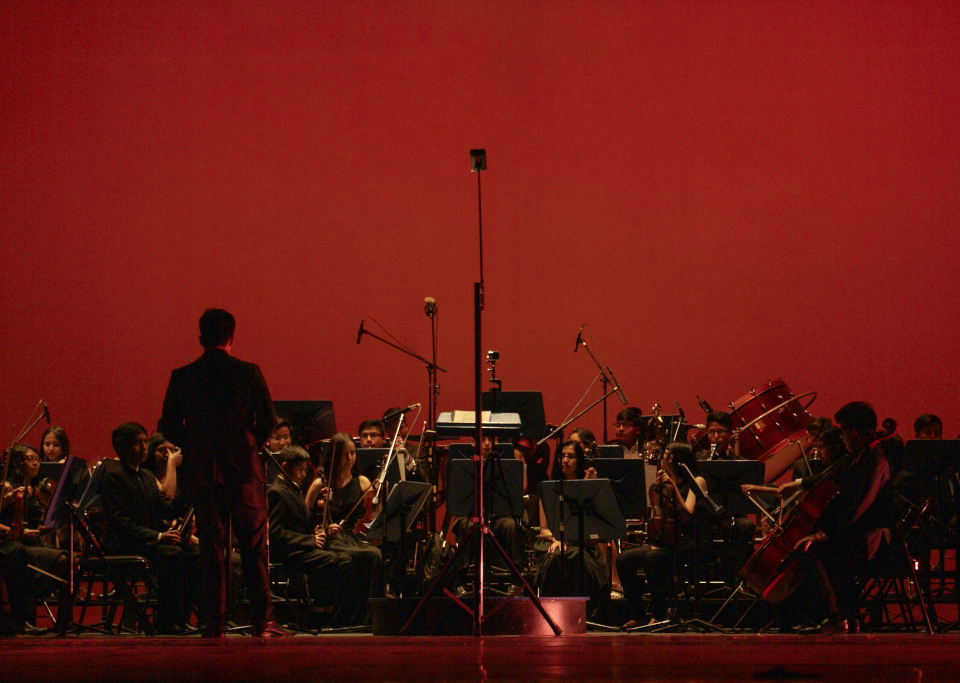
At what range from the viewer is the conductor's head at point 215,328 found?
3830 millimetres

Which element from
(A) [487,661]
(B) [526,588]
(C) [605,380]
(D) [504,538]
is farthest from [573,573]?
(A) [487,661]

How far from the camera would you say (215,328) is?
3.83m

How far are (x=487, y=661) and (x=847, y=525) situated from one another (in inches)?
110

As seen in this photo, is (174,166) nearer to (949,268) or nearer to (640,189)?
(640,189)

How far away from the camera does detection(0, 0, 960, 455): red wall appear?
23.7ft

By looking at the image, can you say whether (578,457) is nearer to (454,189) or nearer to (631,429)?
(631,429)

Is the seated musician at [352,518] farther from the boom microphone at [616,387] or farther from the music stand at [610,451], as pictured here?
the boom microphone at [616,387]

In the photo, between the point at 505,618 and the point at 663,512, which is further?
the point at 663,512

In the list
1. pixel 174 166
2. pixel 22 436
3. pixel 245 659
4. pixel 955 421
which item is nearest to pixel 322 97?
pixel 174 166

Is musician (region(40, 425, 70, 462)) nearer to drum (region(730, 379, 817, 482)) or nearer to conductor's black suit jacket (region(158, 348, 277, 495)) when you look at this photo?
conductor's black suit jacket (region(158, 348, 277, 495))

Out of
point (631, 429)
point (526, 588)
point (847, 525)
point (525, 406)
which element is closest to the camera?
point (526, 588)

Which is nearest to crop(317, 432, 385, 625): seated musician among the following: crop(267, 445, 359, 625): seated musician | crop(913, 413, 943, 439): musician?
crop(267, 445, 359, 625): seated musician

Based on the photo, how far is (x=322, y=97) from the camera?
7406 millimetres

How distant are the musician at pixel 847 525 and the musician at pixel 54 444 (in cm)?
410
